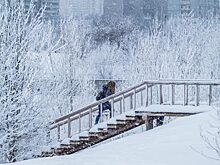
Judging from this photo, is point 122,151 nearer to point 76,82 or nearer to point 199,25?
point 76,82

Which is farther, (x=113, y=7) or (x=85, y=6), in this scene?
(x=85, y=6)

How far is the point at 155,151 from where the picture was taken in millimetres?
11039

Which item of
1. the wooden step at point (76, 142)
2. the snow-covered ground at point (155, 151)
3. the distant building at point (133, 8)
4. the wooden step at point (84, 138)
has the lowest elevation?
the wooden step at point (76, 142)

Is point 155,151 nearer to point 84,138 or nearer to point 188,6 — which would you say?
point 84,138

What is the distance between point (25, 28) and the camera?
16.6 metres

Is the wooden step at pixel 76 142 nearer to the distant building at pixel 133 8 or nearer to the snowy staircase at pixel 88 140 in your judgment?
the snowy staircase at pixel 88 140

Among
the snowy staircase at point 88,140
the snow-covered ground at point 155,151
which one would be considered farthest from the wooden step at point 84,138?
the snow-covered ground at point 155,151

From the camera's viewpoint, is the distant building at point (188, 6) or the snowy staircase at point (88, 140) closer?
the snowy staircase at point (88, 140)

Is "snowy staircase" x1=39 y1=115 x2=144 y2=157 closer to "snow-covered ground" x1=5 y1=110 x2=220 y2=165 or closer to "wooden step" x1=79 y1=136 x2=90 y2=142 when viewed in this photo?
"wooden step" x1=79 y1=136 x2=90 y2=142

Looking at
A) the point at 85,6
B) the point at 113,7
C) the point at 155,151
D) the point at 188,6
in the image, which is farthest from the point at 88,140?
the point at 85,6

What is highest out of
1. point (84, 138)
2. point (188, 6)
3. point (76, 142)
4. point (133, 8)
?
point (188, 6)

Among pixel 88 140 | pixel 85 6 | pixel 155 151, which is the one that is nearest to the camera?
pixel 155 151

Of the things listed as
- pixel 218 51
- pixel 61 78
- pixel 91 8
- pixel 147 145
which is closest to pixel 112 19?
pixel 91 8

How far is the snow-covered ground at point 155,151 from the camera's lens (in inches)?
394
